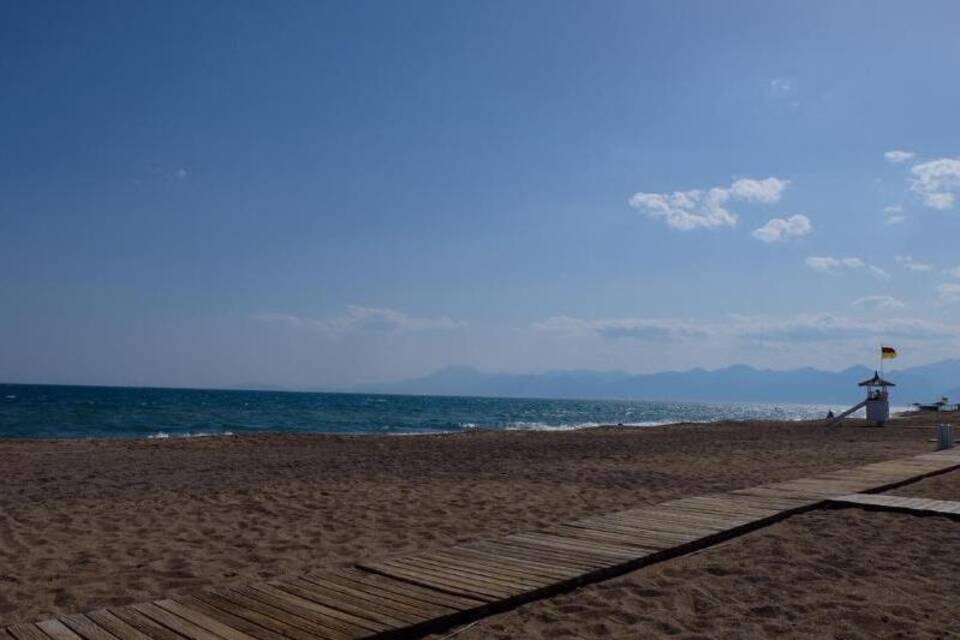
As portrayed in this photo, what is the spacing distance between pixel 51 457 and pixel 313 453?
18.8 ft

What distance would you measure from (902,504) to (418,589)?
19.6ft

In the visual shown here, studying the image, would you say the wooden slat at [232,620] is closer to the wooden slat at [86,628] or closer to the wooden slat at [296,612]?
the wooden slat at [296,612]

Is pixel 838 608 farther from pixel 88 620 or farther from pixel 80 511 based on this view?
pixel 80 511

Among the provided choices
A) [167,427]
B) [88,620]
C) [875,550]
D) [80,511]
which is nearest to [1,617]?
[88,620]

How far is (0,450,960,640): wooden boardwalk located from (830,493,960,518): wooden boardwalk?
1.43 meters

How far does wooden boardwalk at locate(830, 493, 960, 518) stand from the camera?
773 centimetres

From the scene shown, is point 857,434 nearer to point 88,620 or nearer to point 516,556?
point 516,556

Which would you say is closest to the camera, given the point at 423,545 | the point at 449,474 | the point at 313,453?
the point at 423,545

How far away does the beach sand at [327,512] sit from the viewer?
17.8 ft

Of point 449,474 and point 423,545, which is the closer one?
point 423,545

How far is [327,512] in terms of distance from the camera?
863 cm

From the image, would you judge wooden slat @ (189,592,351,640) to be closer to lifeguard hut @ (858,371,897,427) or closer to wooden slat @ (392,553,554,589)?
wooden slat @ (392,553,554,589)

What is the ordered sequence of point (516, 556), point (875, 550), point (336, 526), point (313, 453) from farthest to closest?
point (313, 453) → point (336, 526) → point (875, 550) → point (516, 556)

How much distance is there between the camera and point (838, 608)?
4.68m
